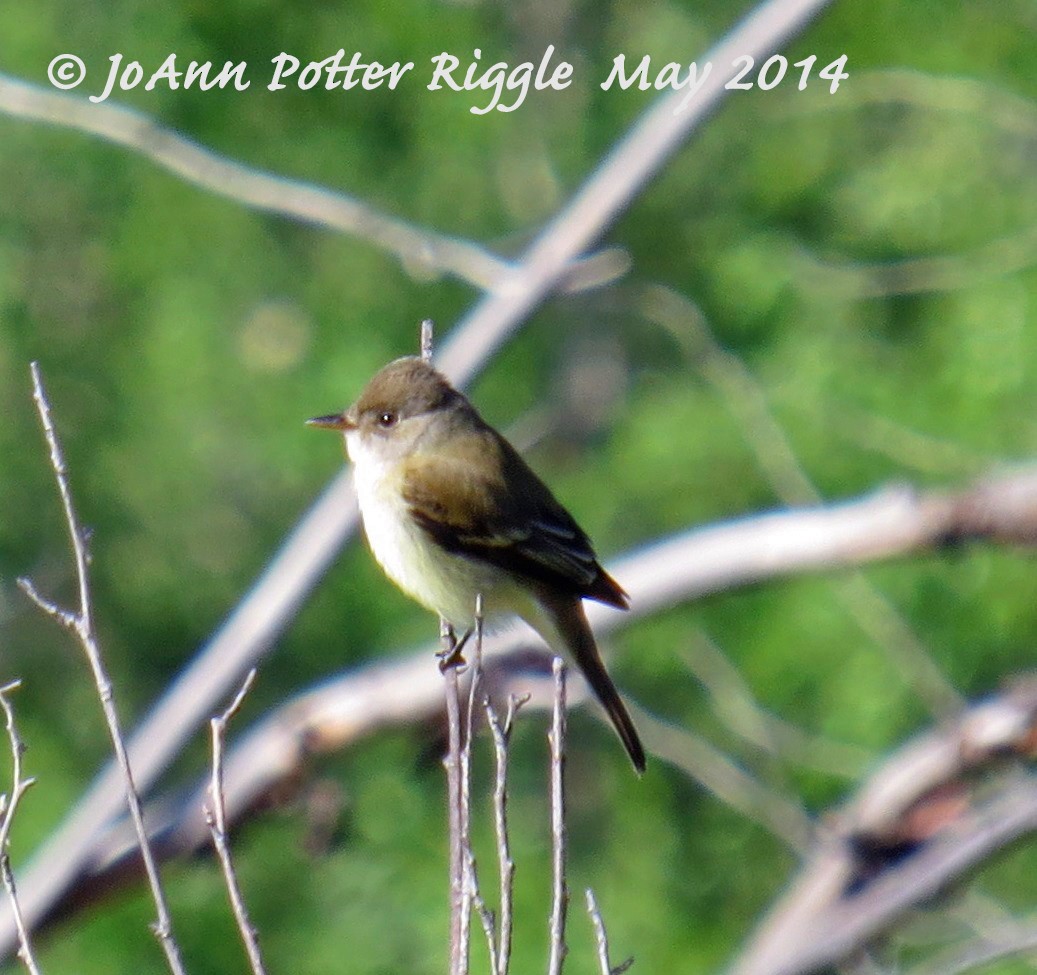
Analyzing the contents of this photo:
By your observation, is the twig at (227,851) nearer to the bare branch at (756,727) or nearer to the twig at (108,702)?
the twig at (108,702)

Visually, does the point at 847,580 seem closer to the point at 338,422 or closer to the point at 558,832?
the point at 338,422

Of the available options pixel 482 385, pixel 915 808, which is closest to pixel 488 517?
pixel 915 808

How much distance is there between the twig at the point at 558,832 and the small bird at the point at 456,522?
1790 millimetres

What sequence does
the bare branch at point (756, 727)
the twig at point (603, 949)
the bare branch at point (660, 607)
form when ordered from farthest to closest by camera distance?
the bare branch at point (756, 727) < the bare branch at point (660, 607) < the twig at point (603, 949)

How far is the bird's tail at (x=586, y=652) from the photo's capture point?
4.31 meters

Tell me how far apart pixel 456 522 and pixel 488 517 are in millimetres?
80

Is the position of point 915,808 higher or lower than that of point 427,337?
lower

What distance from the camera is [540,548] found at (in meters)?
4.30

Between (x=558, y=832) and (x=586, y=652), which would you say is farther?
(x=586, y=652)

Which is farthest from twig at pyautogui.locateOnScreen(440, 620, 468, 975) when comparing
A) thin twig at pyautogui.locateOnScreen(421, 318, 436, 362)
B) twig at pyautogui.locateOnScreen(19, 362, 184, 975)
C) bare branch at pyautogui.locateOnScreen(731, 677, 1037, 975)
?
bare branch at pyautogui.locateOnScreen(731, 677, 1037, 975)

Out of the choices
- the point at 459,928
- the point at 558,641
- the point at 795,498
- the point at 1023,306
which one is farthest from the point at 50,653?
the point at 459,928

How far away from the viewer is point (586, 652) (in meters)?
4.45

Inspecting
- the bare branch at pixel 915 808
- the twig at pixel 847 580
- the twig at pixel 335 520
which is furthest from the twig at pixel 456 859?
the twig at pixel 335 520

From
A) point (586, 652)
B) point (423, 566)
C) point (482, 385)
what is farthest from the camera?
point (482, 385)
